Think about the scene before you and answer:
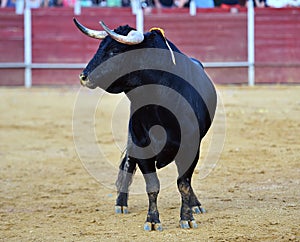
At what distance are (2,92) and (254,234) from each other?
7.84 metres

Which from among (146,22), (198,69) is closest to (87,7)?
Answer: (146,22)

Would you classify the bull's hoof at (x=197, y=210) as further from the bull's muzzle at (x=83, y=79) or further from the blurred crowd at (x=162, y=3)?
the blurred crowd at (x=162, y=3)

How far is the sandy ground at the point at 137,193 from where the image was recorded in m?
3.54

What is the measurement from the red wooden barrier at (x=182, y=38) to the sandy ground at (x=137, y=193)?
2858mm

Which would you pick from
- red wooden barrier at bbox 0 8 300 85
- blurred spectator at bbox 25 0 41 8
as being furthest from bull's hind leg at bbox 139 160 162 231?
blurred spectator at bbox 25 0 41 8

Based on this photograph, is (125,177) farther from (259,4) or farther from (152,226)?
(259,4)

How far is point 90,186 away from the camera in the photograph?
196 inches

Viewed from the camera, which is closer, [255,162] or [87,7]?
[255,162]

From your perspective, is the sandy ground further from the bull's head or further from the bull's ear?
the bull's ear

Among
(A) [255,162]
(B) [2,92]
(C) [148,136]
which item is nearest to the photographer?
(C) [148,136]

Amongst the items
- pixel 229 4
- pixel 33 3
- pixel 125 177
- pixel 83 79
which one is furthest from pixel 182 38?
pixel 83 79

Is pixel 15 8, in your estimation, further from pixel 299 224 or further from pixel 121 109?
pixel 299 224

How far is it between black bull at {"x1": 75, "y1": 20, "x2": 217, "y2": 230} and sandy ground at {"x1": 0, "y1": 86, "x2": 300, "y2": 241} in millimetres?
308

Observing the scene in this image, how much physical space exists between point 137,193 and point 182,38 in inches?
290
